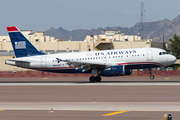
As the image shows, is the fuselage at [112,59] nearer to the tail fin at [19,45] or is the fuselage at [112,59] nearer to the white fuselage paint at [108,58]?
the white fuselage paint at [108,58]

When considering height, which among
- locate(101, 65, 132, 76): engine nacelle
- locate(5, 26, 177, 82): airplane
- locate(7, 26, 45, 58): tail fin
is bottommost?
locate(101, 65, 132, 76): engine nacelle

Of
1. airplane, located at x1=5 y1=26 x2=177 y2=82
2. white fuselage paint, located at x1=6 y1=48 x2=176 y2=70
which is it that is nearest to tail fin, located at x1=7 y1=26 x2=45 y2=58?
airplane, located at x1=5 y1=26 x2=177 y2=82

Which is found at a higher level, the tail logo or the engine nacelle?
the tail logo

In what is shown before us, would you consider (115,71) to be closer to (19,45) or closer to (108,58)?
(108,58)

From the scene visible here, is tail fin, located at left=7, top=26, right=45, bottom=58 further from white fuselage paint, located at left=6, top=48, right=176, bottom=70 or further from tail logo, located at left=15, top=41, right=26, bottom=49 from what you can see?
white fuselage paint, located at left=6, top=48, right=176, bottom=70

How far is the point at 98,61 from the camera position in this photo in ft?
144

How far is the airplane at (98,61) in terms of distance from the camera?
42.2 meters

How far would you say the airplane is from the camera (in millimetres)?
42156

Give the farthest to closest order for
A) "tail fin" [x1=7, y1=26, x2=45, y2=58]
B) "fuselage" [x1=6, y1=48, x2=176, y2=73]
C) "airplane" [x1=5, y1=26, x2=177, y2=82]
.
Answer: "tail fin" [x1=7, y1=26, x2=45, y2=58]
"fuselage" [x1=6, y1=48, x2=176, y2=73]
"airplane" [x1=5, y1=26, x2=177, y2=82]

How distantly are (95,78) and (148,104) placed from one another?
22696 mm

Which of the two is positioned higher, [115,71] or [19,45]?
[19,45]

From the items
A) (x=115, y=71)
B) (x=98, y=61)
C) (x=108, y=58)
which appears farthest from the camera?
(x=98, y=61)

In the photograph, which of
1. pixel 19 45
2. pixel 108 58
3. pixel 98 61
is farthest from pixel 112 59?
pixel 19 45

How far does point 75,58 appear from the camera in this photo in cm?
4494
